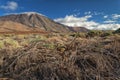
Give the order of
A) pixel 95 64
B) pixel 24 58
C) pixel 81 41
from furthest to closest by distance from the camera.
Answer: pixel 81 41, pixel 24 58, pixel 95 64

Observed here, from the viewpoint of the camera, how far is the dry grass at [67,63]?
300 inches

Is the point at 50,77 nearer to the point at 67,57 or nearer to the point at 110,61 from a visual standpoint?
the point at 67,57

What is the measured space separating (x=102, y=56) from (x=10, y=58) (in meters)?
3.33

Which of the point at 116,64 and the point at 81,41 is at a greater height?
the point at 81,41

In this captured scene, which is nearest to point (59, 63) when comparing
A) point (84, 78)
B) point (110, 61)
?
point (84, 78)

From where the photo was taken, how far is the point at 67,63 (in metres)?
8.02

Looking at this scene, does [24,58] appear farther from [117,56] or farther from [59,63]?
[117,56]

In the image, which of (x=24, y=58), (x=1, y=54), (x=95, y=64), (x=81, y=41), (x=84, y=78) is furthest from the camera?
(x=1, y=54)

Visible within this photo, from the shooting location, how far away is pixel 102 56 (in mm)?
8234

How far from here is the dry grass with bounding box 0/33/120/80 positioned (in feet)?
25.0

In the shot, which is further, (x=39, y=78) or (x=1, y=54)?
(x=1, y=54)

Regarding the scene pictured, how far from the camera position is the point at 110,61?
8.09m

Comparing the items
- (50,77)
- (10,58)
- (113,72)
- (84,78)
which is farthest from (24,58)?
(113,72)

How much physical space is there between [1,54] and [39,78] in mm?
2977
